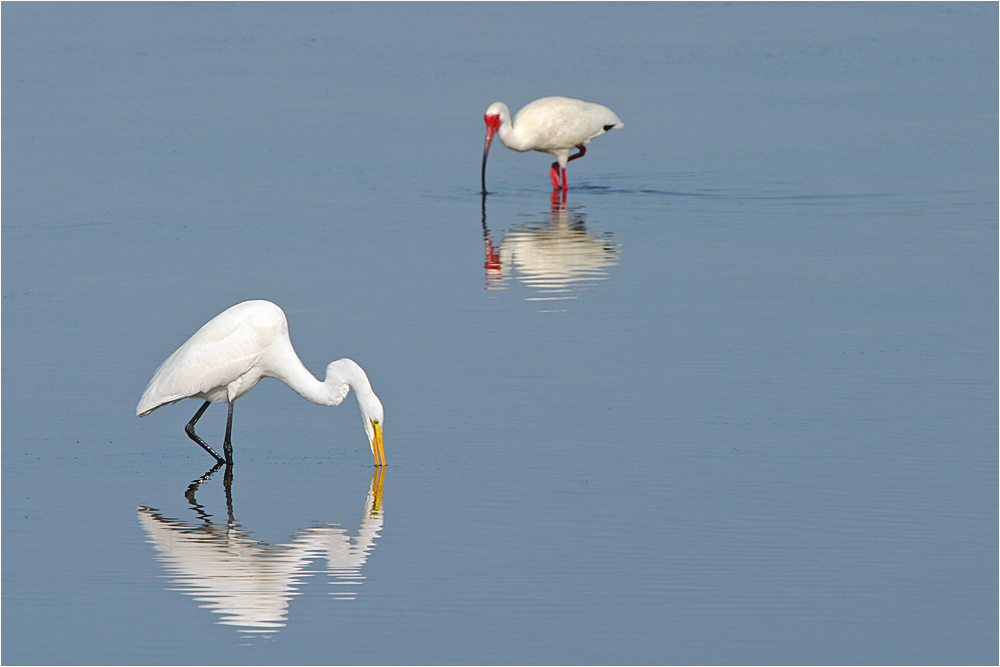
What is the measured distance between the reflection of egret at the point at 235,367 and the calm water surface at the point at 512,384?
358 millimetres

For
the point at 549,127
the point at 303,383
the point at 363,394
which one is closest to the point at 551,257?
the point at 549,127

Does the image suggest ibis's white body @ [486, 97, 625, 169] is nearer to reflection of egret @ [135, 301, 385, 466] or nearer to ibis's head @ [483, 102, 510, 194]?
ibis's head @ [483, 102, 510, 194]

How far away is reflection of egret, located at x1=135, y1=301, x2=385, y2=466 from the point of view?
1011cm

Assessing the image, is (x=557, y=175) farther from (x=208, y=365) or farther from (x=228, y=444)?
(x=228, y=444)

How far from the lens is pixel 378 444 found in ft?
31.8

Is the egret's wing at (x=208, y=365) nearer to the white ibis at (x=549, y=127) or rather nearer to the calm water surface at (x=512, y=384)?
the calm water surface at (x=512, y=384)

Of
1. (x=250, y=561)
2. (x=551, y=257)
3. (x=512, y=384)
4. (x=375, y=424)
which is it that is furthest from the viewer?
(x=551, y=257)

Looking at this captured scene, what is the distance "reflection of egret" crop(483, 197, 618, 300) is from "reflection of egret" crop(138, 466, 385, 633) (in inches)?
224

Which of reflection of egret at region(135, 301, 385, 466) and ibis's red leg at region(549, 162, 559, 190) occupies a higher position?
ibis's red leg at region(549, 162, 559, 190)

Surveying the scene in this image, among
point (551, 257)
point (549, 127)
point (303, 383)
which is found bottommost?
point (303, 383)

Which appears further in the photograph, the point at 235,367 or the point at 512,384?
the point at 512,384

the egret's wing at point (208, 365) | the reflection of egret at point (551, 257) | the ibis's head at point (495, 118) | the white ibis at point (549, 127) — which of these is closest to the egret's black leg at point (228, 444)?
the egret's wing at point (208, 365)

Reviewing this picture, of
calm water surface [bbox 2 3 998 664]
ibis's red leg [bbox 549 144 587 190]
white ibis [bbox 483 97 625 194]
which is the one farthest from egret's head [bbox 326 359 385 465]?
white ibis [bbox 483 97 625 194]

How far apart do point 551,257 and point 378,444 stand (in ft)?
20.6
